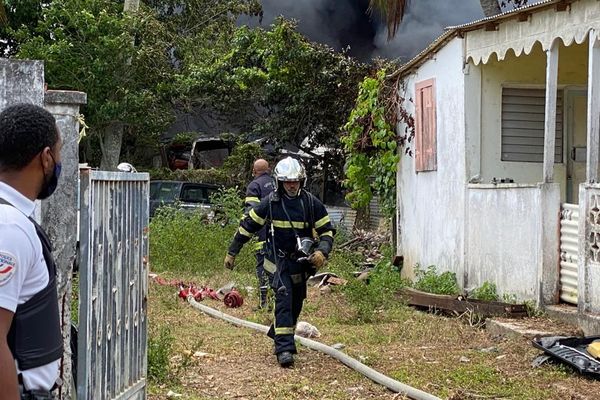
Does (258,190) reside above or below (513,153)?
below

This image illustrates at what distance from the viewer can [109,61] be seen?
2192cm

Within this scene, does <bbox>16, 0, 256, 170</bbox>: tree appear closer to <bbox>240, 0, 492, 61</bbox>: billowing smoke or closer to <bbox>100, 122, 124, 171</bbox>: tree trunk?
<bbox>100, 122, 124, 171</bbox>: tree trunk

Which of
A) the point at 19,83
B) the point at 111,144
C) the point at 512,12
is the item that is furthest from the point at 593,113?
the point at 111,144

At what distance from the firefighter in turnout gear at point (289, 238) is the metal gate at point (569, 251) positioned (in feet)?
8.31

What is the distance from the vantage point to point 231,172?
23.6 m

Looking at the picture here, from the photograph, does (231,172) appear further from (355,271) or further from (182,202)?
(355,271)

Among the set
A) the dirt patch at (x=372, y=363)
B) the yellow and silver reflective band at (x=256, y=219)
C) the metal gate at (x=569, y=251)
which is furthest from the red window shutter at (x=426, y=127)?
the yellow and silver reflective band at (x=256, y=219)

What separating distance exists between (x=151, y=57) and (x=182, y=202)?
12.7 ft

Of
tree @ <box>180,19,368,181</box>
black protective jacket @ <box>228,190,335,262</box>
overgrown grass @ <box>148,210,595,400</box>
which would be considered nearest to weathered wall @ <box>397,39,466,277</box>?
overgrown grass @ <box>148,210,595,400</box>

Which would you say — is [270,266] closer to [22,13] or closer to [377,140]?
[377,140]

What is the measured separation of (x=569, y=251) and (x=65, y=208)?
19.8 feet

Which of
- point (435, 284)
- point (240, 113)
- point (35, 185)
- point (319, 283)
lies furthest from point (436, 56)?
point (240, 113)

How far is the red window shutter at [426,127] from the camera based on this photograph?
1227cm

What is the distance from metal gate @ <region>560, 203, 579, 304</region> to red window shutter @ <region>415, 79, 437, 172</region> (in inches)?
120
